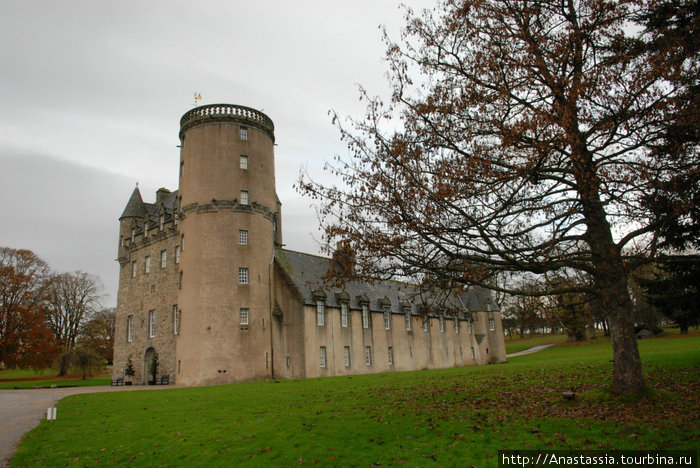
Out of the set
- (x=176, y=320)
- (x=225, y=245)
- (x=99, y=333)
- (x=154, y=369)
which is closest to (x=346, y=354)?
(x=225, y=245)

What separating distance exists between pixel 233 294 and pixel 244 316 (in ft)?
5.83

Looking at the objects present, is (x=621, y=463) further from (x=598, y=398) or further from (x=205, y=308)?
(x=205, y=308)

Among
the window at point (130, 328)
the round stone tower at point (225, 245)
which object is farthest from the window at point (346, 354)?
the window at point (130, 328)

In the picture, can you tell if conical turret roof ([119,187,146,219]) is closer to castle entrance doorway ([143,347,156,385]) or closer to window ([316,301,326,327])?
castle entrance doorway ([143,347,156,385])

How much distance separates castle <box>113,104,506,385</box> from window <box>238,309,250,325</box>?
15 cm

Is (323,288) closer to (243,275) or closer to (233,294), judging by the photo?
(243,275)

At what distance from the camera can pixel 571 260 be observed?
1128cm

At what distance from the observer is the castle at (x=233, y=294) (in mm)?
32094

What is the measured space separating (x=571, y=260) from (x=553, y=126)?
127 inches

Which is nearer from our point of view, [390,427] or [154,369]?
[390,427]

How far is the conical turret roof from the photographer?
4600 centimetres

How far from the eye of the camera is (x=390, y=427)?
11273 millimetres

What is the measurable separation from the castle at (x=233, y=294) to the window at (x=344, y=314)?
80 mm

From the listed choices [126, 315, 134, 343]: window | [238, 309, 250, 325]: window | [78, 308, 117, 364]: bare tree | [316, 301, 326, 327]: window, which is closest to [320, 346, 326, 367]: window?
[316, 301, 326, 327]: window
